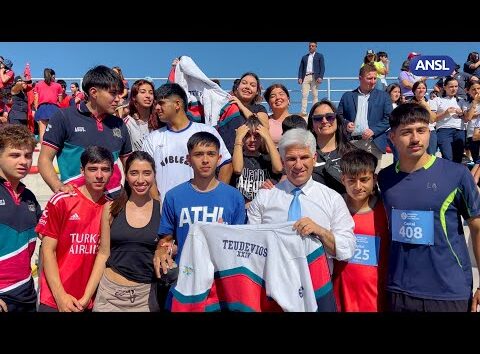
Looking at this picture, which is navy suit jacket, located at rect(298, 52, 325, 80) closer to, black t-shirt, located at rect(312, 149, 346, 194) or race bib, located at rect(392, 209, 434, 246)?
black t-shirt, located at rect(312, 149, 346, 194)

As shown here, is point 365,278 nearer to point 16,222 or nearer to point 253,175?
point 253,175

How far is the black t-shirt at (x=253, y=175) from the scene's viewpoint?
421cm

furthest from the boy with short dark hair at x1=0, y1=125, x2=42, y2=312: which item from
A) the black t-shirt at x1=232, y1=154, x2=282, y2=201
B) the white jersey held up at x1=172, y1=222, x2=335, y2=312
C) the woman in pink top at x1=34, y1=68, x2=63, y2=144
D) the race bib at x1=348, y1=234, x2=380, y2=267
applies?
the woman in pink top at x1=34, y1=68, x2=63, y2=144

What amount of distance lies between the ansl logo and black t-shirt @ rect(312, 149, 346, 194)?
8.15 m

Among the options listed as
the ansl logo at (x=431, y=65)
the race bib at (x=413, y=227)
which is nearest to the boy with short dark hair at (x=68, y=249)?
the race bib at (x=413, y=227)

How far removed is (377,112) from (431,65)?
19.8ft

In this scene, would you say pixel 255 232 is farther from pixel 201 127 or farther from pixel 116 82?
pixel 116 82

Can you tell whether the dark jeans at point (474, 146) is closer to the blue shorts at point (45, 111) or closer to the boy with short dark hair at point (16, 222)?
the boy with short dark hair at point (16, 222)

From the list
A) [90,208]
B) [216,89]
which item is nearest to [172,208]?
[90,208]

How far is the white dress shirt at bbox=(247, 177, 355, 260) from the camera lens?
3162 mm

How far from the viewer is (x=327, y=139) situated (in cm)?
414
